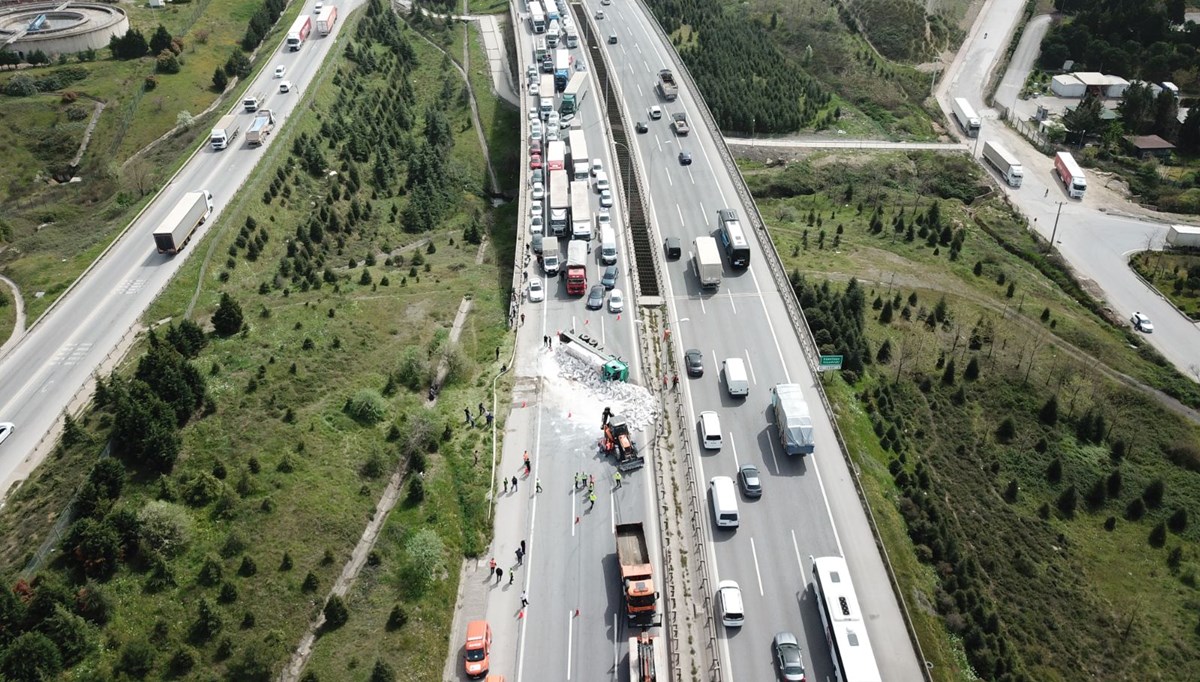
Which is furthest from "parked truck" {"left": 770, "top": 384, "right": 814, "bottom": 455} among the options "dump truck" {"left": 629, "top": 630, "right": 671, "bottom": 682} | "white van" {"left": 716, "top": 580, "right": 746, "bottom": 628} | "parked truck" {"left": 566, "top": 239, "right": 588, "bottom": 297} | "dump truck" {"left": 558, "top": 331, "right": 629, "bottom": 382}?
"parked truck" {"left": 566, "top": 239, "right": 588, "bottom": 297}

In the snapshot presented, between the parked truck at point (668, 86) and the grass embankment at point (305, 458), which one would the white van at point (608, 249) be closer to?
the grass embankment at point (305, 458)

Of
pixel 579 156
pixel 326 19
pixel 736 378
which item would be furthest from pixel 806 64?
pixel 736 378

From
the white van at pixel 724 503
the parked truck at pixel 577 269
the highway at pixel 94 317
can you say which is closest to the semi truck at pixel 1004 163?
the parked truck at pixel 577 269

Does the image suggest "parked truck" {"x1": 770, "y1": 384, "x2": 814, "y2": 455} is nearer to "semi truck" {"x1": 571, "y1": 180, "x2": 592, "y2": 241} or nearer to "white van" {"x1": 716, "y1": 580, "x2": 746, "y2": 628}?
"white van" {"x1": 716, "y1": 580, "x2": 746, "y2": 628}

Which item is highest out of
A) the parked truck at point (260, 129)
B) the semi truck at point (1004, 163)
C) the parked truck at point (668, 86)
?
the parked truck at point (668, 86)

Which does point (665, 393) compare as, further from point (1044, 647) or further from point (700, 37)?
point (700, 37)

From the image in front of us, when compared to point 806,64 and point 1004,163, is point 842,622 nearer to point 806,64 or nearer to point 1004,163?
point 1004,163
